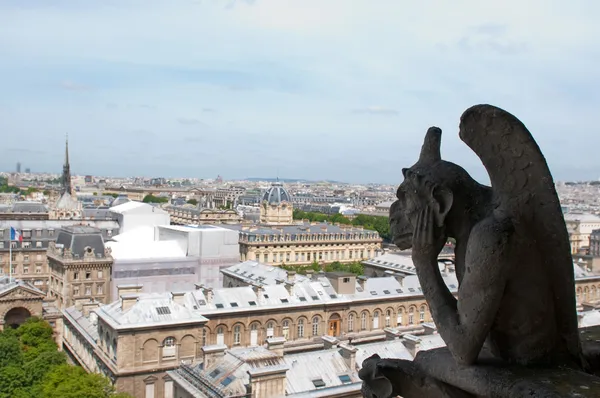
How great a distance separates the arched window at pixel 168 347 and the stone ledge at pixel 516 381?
3177cm

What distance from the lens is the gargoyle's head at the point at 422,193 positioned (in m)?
5.03

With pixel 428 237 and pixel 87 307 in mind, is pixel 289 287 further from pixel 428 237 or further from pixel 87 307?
pixel 428 237

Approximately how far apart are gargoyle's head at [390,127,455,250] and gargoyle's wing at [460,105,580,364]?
0.42 meters

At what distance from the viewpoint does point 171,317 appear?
35.2 m

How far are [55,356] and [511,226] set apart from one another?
126ft

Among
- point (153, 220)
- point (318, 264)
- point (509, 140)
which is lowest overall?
point (318, 264)

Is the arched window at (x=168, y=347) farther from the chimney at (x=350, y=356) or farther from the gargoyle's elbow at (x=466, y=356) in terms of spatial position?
the gargoyle's elbow at (x=466, y=356)

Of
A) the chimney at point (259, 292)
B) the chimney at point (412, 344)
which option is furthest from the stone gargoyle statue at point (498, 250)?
the chimney at point (259, 292)

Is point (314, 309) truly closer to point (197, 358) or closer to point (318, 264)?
point (197, 358)

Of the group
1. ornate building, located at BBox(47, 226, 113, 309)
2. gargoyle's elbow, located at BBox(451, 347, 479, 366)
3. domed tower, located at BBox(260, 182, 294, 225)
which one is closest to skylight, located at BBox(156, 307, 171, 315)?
ornate building, located at BBox(47, 226, 113, 309)

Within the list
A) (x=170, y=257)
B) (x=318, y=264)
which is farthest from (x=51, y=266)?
(x=318, y=264)

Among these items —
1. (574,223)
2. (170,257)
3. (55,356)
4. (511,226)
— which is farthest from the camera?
(574,223)

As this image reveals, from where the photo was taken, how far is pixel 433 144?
540cm

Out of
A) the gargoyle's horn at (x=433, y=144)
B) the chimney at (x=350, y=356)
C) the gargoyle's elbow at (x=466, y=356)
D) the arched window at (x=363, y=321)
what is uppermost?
the gargoyle's horn at (x=433, y=144)
